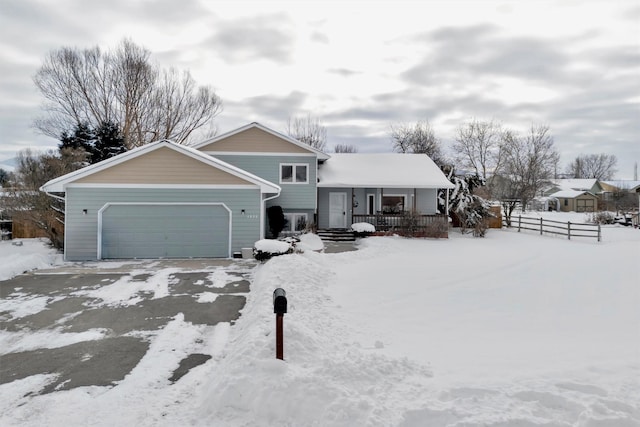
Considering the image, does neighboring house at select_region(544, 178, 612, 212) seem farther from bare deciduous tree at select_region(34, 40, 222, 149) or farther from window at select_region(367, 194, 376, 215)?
bare deciduous tree at select_region(34, 40, 222, 149)

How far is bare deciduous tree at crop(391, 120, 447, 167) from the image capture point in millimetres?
38312

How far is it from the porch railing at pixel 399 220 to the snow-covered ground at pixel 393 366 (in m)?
9.84

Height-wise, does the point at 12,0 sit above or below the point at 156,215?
above

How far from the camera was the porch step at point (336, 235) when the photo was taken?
57.4 feet

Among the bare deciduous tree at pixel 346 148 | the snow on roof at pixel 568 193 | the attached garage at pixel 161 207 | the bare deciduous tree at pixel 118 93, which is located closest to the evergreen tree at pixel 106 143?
→ the bare deciduous tree at pixel 118 93

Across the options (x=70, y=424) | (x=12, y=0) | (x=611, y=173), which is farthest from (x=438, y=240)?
(x=611, y=173)

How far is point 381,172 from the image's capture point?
68.0ft

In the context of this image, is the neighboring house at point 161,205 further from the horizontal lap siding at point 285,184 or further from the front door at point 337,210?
the front door at point 337,210

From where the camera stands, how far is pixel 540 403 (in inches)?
132

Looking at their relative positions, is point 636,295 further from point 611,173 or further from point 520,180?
point 611,173

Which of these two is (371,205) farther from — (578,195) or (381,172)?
Answer: (578,195)

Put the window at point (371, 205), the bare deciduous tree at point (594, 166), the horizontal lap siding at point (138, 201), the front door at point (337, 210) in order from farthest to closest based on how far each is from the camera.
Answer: the bare deciduous tree at point (594, 166), the window at point (371, 205), the front door at point (337, 210), the horizontal lap siding at point (138, 201)

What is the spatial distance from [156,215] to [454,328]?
37.4 ft

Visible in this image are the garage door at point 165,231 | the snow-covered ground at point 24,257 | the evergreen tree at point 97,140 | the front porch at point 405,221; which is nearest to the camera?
the snow-covered ground at point 24,257
